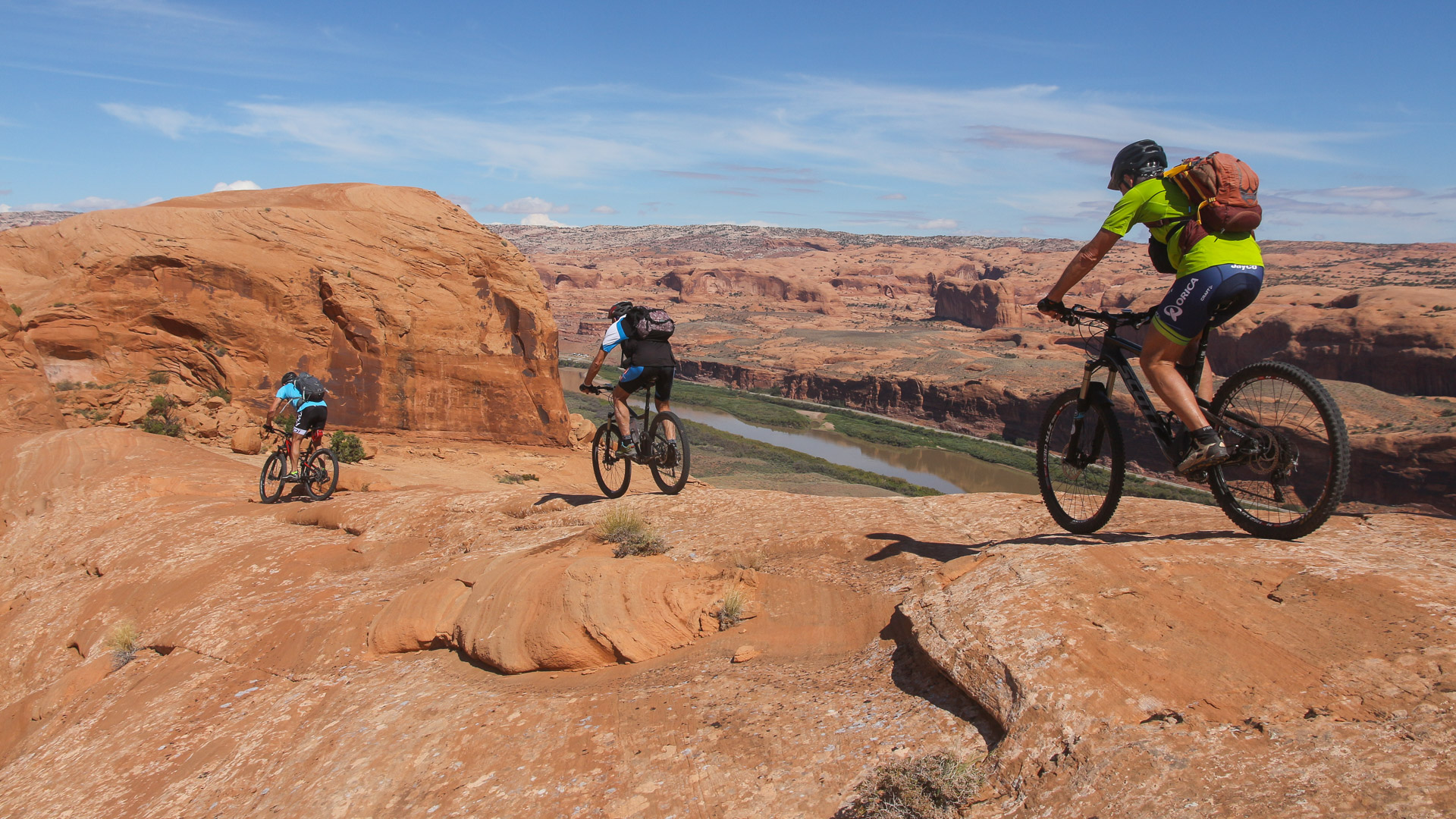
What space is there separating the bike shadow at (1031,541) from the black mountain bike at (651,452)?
2424 millimetres

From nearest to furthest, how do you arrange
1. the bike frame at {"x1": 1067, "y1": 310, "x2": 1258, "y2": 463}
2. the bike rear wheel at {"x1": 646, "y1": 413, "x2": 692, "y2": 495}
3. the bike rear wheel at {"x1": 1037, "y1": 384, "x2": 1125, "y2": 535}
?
the bike frame at {"x1": 1067, "y1": 310, "x2": 1258, "y2": 463}, the bike rear wheel at {"x1": 1037, "y1": 384, "x2": 1125, "y2": 535}, the bike rear wheel at {"x1": 646, "y1": 413, "x2": 692, "y2": 495}

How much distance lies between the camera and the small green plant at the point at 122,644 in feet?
18.7

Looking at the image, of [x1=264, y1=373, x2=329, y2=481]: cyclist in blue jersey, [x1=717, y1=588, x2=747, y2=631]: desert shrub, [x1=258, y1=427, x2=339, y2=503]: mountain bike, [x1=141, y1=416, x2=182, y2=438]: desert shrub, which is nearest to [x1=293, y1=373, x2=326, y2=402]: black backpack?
[x1=264, y1=373, x2=329, y2=481]: cyclist in blue jersey

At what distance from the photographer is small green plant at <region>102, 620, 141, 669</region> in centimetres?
571

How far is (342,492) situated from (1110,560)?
902 centimetres

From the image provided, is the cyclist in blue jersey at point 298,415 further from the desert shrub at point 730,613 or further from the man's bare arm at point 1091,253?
the man's bare arm at point 1091,253

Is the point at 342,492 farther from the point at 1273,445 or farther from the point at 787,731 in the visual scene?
the point at 1273,445

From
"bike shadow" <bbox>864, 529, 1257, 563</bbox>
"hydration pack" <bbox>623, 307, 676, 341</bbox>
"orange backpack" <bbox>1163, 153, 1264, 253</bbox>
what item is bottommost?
"bike shadow" <bbox>864, 529, 1257, 563</bbox>

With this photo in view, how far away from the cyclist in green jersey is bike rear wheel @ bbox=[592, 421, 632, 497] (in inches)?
187

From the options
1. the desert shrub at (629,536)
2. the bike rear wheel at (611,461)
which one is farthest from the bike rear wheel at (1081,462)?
the bike rear wheel at (611,461)

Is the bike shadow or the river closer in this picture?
the bike shadow

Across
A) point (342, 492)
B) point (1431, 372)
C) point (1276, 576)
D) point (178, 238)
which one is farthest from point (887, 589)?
point (1431, 372)

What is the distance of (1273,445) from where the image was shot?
4.11 metres

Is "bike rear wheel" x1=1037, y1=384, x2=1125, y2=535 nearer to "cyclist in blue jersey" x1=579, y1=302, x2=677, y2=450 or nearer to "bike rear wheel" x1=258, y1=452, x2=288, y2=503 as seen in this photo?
"cyclist in blue jersey" x1=579, y1=302, x2=677, y2=450
